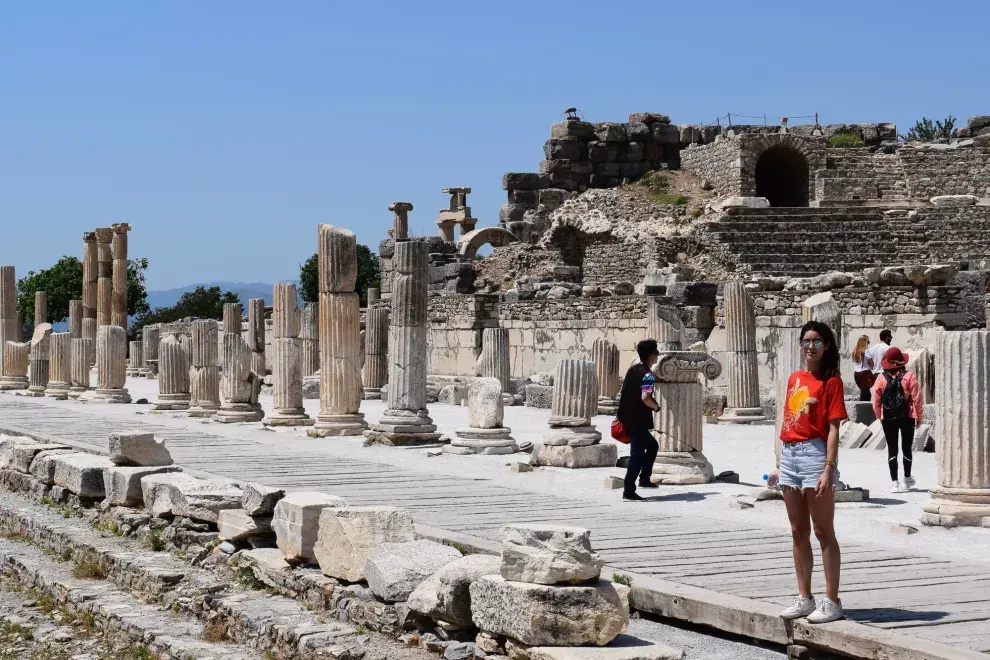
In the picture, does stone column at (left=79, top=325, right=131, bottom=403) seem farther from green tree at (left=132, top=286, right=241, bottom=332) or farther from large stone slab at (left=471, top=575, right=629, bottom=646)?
green tree at (left=132, top=286, right=241, bottom=332)

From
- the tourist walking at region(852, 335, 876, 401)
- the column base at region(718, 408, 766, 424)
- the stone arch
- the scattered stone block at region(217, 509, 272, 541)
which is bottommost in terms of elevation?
the scattered stone block at region(217, 509, 272, 541)

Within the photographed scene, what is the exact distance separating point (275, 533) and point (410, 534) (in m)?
1.60

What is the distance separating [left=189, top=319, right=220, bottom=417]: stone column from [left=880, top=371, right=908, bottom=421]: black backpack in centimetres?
1306

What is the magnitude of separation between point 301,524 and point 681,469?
4.83m

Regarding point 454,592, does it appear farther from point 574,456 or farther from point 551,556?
point 574,456

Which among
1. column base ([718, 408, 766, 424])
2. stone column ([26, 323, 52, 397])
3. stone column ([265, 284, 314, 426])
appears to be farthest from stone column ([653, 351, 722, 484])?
stone column ([26, 323, 52, 397])

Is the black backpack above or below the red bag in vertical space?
above

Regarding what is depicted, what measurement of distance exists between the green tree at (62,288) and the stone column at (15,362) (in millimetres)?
32848

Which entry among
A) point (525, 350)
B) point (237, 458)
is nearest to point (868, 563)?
point (237, 458)

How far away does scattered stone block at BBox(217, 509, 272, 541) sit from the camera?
10.0 meters

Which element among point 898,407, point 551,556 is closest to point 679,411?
point 898,407

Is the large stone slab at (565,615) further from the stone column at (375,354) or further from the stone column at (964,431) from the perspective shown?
the stone column at (375,354)

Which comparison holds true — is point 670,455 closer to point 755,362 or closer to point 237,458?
point 237,458

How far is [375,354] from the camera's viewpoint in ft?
93.1
